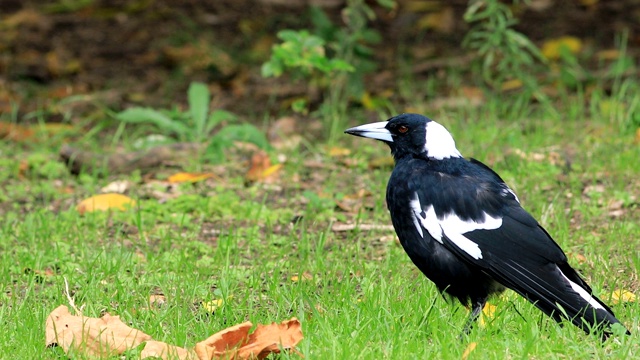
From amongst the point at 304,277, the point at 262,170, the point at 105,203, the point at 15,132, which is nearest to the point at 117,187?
the point at 105,203

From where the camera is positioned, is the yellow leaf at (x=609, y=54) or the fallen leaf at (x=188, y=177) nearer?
the fallen leaf at (x=188, y=177)

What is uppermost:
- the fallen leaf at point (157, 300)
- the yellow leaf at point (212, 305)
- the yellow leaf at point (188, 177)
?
the yellow leaf at point (188, 177)

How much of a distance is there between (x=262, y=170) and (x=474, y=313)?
90.3 inches

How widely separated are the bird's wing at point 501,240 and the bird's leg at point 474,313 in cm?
14

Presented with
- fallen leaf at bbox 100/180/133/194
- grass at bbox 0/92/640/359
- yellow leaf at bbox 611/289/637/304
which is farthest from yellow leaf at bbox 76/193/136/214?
yellow leaf at bbox 611/289/637/304

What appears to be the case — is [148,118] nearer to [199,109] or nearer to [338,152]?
[199,109]

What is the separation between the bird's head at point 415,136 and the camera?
383 cm

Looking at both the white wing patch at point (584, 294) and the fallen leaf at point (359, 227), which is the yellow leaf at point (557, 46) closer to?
the fallen leaf at point (359, 227)

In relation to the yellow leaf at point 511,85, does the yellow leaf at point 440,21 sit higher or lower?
higher

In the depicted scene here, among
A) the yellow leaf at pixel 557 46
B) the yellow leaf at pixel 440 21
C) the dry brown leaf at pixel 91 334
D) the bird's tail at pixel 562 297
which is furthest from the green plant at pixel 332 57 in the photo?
the dry brown leaf at pixel 91 334

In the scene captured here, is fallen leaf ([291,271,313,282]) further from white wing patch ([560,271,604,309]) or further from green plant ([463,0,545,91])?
green plant ([463,0,545,91])

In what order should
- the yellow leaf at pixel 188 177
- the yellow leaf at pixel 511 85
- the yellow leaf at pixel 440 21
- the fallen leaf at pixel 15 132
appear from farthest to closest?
the yellow leaf at pixel 440 21
the yellow leaf at pixel 511 85
the fallen leaf at pixel 15 132
the yellow leaf at pixel 188 177

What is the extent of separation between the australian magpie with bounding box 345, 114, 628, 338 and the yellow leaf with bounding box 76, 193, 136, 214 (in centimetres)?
179

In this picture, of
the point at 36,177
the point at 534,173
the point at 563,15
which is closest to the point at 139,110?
the point at 36,177
